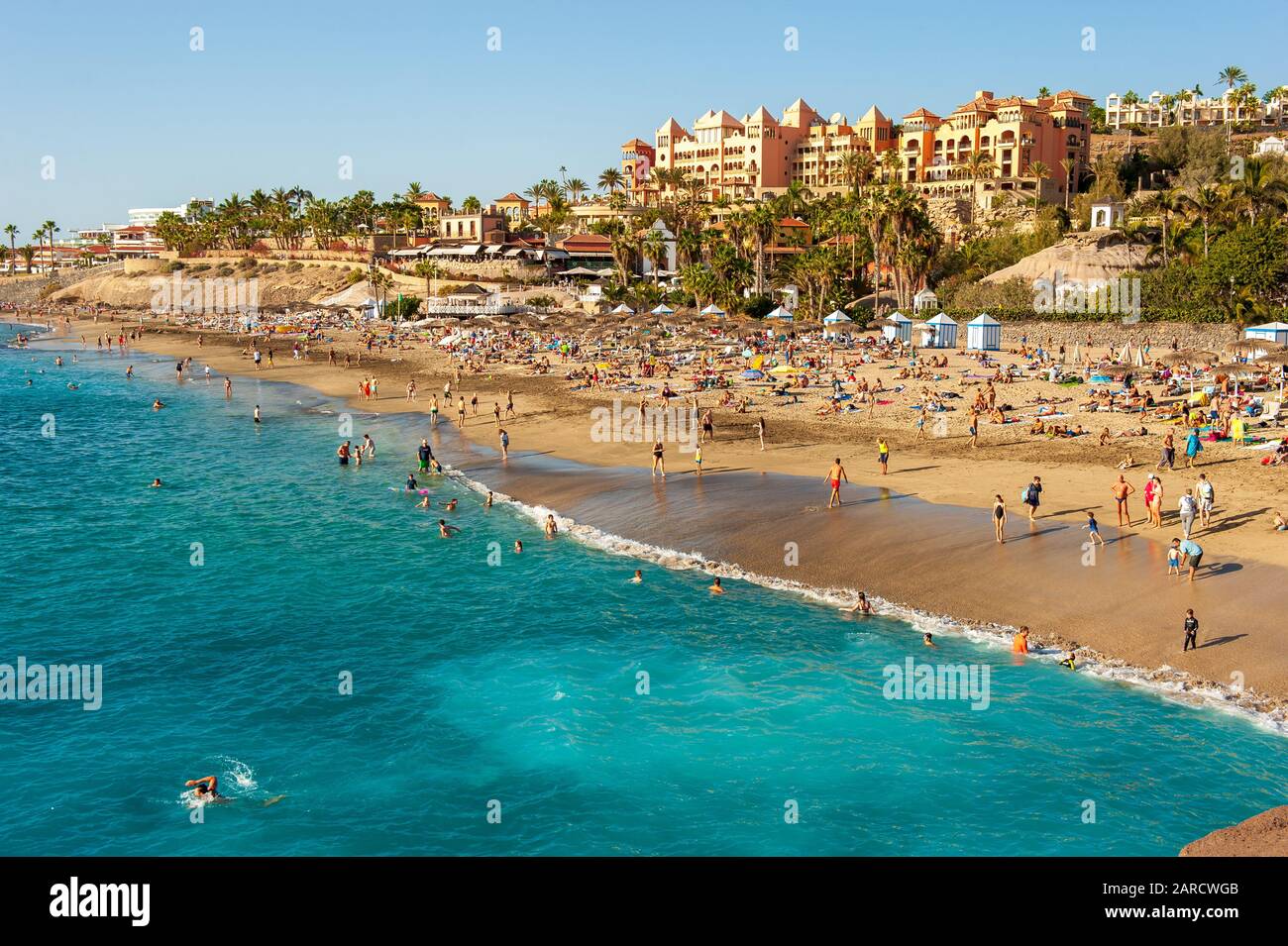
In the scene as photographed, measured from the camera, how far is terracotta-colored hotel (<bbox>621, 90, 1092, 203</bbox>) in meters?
99.3

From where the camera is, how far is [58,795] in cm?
1532

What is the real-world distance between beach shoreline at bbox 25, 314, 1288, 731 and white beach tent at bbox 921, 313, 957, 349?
25080 millimetres

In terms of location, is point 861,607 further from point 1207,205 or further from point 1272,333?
point 1207,205

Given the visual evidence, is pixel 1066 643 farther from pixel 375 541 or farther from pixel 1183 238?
pixel 1183 238

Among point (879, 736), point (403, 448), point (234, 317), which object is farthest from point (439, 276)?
point (879, 736)

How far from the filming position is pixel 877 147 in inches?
4582

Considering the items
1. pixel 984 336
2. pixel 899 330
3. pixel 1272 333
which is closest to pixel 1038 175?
pixel 899 330

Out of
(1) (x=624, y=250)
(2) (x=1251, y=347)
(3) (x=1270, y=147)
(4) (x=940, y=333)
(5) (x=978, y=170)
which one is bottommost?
(2) (x=1251, y=347)

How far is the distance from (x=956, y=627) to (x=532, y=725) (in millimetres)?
8966

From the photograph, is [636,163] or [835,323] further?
[636,163]

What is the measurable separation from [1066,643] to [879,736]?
5.07 meters

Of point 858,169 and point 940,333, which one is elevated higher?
point 858,169

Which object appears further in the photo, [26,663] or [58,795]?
[26,663]

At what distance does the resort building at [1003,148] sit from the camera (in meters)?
97.8
